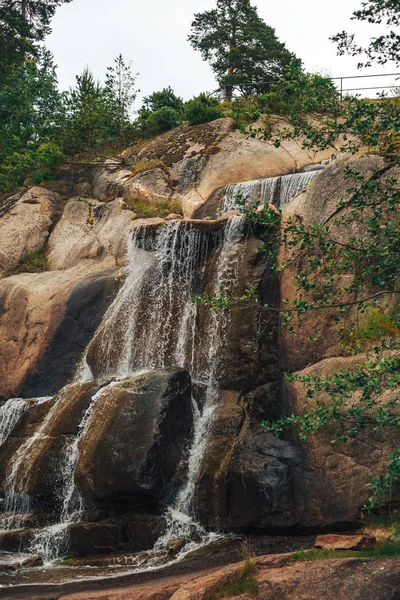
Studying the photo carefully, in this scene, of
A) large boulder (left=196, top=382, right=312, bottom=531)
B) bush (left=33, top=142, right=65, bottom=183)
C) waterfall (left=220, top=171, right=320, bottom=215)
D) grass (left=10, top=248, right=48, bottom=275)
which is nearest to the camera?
large boulder (left=196, top=382, right=312, bottom=531)

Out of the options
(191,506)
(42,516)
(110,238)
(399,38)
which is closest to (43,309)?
(110,238)

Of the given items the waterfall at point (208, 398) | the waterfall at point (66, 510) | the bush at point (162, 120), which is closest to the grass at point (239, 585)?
the waterfall at point (208, 398)

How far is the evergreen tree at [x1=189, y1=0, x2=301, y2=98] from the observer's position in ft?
117

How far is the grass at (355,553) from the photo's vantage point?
9.41 metres

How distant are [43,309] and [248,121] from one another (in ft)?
43.7

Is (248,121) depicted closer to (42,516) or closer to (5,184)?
(5,184)

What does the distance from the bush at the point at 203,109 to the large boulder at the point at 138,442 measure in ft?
59.1

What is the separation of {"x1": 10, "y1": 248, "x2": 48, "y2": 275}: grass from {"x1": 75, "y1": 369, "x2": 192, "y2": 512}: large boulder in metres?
12.5

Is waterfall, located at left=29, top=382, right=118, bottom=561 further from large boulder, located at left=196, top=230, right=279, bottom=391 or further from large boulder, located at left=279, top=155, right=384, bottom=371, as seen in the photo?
large boulder, located at left=279, top=155, right=384, bottom=371

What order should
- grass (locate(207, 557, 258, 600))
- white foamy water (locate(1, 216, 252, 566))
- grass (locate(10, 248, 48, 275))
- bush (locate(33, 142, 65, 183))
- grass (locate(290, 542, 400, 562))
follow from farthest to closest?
1. bush (locate(33, 142, 65, 183))
2. grass (locate(10, 248, 48, 275))
3. white foamy water (locate(1, 216, 252, 566))
4. grass (locate(290, 542, 400, 562))
5. grass (locate(207, 557, 258, 600))

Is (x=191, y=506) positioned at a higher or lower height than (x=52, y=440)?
lower

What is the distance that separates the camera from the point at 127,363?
1856cm

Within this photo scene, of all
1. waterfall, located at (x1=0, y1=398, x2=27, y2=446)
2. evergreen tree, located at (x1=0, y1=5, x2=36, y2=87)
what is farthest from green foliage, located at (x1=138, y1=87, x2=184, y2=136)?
waterfall, located at (x1=0, y1=398, x2=27, y2=446)

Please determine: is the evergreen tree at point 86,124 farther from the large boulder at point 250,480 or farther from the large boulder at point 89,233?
the large boulder at point 250,480
